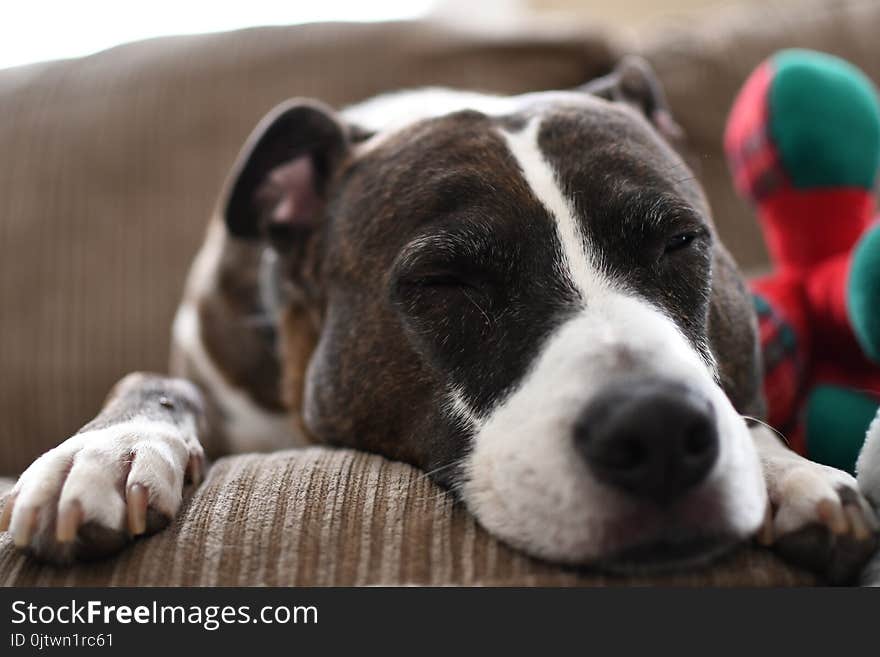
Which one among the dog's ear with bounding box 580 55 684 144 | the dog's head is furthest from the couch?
the dog's head

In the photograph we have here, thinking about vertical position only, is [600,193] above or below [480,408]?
above

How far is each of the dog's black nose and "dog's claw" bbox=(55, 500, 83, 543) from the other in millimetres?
589

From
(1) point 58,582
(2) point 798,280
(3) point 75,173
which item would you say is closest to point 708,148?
(2) point 798,280

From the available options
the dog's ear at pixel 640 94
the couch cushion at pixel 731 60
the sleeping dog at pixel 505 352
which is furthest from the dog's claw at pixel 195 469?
the couch cushion at pixel 731 60

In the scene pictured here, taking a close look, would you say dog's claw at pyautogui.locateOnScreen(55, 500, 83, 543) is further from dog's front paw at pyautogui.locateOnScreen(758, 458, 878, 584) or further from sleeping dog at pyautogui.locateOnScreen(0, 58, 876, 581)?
dog's front paw at pyautogui.locateOnScreen(758, 458, 878, 584)

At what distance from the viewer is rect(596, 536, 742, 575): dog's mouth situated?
987mm

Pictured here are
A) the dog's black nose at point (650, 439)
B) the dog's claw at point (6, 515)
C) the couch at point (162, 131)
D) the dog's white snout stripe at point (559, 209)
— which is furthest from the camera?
the couch at point (162, 131)

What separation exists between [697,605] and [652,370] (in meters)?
0.26

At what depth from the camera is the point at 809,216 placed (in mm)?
1827

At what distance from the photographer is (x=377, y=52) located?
2.82m

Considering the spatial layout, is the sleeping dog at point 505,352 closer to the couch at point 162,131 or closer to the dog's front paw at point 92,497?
the dog's front paw at point 92,497

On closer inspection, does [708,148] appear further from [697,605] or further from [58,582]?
[58,582]

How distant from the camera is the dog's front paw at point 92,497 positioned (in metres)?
1.02

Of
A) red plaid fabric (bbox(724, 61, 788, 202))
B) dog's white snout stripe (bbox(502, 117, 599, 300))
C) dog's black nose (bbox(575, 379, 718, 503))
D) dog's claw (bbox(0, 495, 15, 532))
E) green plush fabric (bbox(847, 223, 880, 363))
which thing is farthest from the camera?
red plaid fabric (bbox(724, 61, 788, 202))
